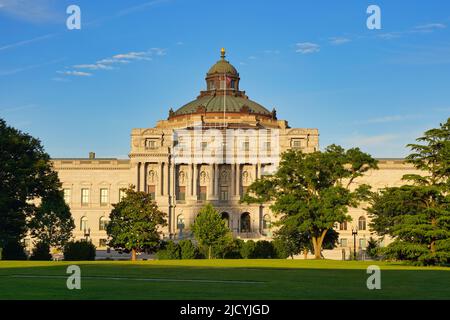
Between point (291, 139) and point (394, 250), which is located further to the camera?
point (291, 139)

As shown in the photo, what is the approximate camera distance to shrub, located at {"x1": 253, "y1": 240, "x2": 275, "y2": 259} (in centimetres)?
8575

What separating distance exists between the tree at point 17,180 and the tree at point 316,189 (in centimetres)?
1941

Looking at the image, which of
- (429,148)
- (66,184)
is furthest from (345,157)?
(66,184)

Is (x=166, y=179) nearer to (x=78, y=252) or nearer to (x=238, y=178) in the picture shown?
(x=238, y=178)

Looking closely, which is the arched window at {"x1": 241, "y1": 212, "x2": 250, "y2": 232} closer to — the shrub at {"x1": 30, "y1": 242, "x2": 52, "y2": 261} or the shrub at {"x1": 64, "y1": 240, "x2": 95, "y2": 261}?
the shrub at {"x1": 64, "y1": 240, "x2": 95, "y2": 261}

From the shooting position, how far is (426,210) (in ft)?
184

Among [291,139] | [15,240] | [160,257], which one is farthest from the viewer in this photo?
[291,139]

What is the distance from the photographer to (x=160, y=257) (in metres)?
82.8

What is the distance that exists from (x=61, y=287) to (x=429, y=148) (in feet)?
117

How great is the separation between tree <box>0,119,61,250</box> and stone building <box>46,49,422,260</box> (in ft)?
175

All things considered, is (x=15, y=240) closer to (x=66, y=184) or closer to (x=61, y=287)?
(x=61, y=287)

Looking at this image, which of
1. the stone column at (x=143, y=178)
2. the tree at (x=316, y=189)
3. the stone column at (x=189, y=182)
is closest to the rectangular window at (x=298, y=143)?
the stone column at (x=189, y=182)

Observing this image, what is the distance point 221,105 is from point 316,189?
74109 millimetres

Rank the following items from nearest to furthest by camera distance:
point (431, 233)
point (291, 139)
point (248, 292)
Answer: point (248, 292) → point (431, 233) → point (291, 139)
